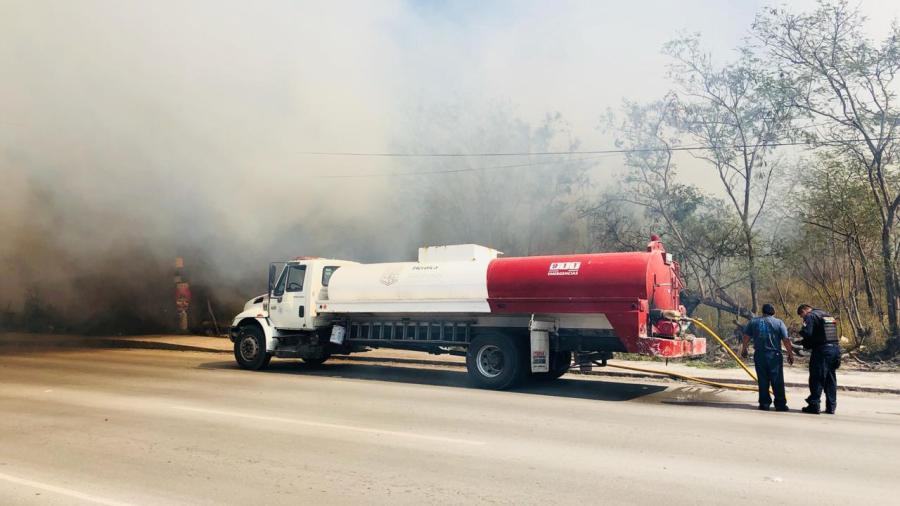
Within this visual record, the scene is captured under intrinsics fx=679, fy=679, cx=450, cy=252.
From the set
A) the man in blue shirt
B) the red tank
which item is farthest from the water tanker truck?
the man in blue shirt

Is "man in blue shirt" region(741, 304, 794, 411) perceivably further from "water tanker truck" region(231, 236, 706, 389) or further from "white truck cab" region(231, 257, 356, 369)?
"white truck cab" region(231, 257, 356, 369)

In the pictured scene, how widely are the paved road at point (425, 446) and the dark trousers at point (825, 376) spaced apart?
28cm

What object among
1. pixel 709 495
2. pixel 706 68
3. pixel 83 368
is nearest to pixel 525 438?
pixel 709 495

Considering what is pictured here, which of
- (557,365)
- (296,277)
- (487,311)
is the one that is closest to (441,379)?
(487,311)

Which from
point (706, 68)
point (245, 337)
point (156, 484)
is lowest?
point (156, 484)

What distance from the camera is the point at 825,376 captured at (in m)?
7.32

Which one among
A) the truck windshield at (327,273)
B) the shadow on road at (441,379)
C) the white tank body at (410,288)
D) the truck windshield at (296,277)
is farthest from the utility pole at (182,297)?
the white tank body at (410,288)

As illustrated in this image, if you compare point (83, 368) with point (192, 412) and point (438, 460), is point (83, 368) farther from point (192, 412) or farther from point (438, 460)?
point (438, 460)

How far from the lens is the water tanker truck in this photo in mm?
8453

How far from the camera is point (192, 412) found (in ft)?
22.4

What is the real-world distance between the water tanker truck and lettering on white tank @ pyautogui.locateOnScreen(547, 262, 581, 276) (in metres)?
0.01

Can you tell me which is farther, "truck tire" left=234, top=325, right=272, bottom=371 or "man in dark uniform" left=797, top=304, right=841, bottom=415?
"truck tire" left=234, top=325, right=272, bottom=371

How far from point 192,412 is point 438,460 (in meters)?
3.18

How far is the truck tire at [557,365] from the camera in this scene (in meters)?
9.23
